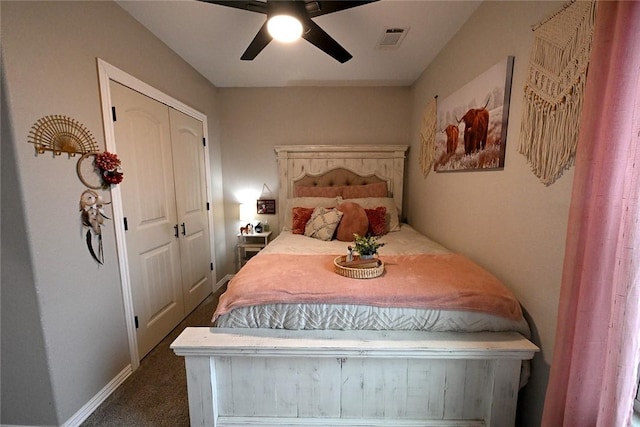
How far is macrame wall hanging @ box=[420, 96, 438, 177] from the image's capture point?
237 centimetres

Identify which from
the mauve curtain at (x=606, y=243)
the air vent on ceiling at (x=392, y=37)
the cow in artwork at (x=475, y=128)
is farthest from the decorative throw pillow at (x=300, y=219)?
the mauve curtain at (x=606, y=243)

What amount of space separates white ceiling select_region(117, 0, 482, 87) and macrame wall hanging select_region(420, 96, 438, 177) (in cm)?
48

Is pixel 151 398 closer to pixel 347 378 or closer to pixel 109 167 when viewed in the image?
pixel 347 378

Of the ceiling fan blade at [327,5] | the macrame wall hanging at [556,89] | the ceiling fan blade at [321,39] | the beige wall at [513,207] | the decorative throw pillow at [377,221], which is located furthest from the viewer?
the decorative throw pillow at [377,221]

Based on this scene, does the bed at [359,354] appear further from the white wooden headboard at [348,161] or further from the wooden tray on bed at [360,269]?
the white wooden headboard at [348,161]

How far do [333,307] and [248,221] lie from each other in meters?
2.32

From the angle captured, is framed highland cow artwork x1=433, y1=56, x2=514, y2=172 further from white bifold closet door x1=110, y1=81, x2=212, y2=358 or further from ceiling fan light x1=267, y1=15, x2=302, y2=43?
white bifold closet door x1=110, y1=81, x2=212, y2=358

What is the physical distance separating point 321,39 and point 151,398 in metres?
2.49

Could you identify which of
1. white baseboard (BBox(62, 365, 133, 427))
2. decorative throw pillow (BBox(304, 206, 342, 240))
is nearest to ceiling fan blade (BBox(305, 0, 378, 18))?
decorative throw pillow (BBox(304, 206, 342, 240))

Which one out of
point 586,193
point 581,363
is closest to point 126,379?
point 581,363

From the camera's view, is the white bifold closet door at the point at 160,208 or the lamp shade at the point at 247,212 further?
the lamp shade at the point at 247,212

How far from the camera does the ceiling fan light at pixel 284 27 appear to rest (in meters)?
1.40

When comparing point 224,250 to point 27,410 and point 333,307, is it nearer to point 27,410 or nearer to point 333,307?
point 27,410

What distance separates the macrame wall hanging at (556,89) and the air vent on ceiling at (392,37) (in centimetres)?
103
